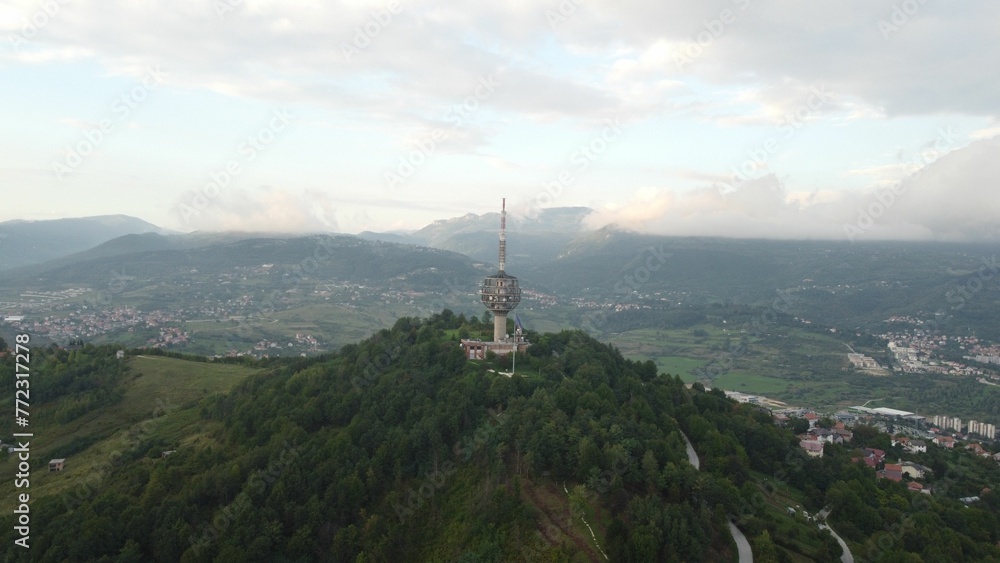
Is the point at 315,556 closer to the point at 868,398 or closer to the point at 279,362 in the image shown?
the point at 279,362

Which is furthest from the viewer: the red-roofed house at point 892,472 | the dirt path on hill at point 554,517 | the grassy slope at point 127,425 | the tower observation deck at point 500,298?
the tower observation deck at point 500,298

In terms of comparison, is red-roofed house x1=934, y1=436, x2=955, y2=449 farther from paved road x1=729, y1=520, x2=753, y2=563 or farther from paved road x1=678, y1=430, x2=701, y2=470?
paved road x1=729, y1=520, x2=753, y2=563

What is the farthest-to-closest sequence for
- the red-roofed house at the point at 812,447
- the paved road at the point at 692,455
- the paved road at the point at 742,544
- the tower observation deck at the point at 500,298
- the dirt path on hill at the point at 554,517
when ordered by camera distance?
the tower observation deck at the point at 500,298
the red-roofed house at the point at 812,447
the paved road at the point at 692,455
the paved road at the point at 742,544
the dirt path on hill at the point at 554,517

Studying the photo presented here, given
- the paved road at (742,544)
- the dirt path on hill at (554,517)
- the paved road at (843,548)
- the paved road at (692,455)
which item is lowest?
the paved road at (843,548)

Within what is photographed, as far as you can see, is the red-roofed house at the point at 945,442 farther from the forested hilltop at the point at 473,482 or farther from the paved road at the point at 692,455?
the paved road at the point at 692,455

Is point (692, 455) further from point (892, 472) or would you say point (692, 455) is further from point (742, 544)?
point (892, 472)

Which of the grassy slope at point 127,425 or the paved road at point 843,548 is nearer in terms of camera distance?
the paved road at point 843,548

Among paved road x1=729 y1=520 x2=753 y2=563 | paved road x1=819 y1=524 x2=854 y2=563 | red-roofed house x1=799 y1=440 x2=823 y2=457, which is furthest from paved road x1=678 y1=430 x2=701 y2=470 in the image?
red-roofed house x1=799 y1=440 x2=823 y2=457

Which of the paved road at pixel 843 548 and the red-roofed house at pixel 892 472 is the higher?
the paved road at pixel 843 548

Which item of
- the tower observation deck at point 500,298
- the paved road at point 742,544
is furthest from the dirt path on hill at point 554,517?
the tower observation deck at point 500,298
